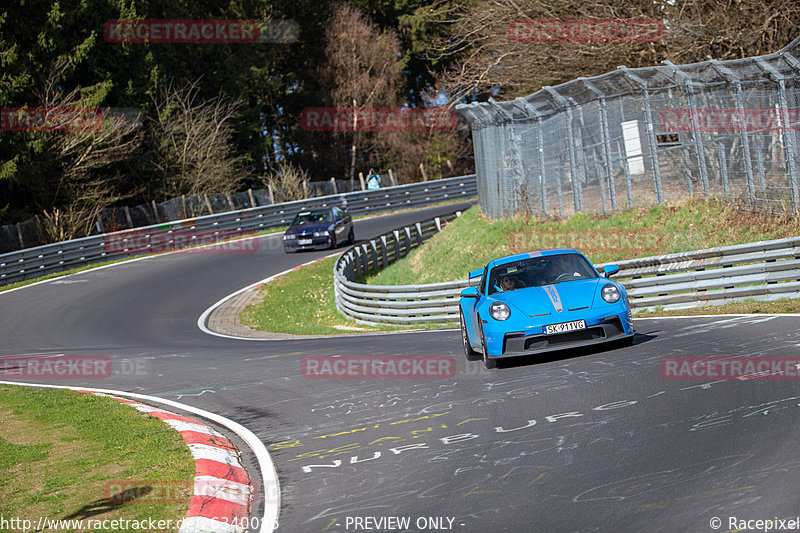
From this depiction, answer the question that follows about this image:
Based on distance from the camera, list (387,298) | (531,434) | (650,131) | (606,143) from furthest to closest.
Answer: (606,143), (387,298), (650,131), (531,434)

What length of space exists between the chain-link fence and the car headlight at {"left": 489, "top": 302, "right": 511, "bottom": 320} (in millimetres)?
8321

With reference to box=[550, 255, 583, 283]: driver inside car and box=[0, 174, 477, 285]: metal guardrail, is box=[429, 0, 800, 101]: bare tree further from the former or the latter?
box=[0, 174, 477, 285]: metal guardrail

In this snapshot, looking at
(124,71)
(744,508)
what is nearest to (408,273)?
(744,508)

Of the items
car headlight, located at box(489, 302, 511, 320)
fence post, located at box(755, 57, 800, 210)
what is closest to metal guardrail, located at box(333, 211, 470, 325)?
fence post, located at box(755, 57, 800, 210)

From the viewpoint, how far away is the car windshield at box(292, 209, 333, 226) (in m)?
34.3

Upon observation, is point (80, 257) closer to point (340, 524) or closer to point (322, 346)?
point (322, 346)

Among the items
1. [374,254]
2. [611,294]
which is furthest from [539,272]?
[374,254]

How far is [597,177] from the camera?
70.0ft

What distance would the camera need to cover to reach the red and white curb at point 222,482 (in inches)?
233

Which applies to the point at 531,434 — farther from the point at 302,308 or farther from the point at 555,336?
the point at 302,308

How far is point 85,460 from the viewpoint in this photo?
8.13 m

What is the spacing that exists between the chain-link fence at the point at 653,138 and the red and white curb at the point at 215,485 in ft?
38.9

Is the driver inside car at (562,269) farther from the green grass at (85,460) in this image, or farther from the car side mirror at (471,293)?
the green grass at (85,460)

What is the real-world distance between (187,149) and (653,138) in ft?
114
